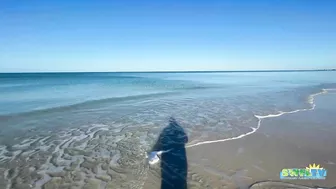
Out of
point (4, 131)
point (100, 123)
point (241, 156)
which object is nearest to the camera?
point (241, 156)

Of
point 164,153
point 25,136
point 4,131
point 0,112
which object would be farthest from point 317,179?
point 0,112

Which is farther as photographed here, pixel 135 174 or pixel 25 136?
pixel 25 136

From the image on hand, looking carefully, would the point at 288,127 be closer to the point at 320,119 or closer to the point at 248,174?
the point at 320,119

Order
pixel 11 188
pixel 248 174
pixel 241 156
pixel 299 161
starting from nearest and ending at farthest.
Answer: pixel 11 188 < pixel 248 174 < pixel 299 161 < pixel 241 156
